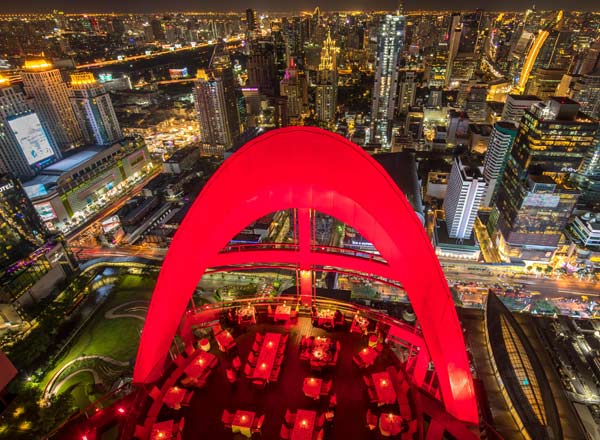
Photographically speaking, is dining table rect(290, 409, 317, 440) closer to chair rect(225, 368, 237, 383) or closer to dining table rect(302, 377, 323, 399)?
dining table rect(302, 377, 323, 399)

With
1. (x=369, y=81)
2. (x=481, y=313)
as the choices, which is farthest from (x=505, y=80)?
(x=481, y=313)

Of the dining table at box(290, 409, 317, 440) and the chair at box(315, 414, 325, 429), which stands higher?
the dining table at box(290, 409, 317, 440)

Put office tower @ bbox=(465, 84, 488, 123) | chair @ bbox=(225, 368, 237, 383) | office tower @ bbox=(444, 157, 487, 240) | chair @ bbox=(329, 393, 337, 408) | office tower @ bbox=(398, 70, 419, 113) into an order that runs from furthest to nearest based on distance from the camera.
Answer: office tower @ bbox=(398, 70, 419, 113), office tower @ bbox=(465, 84, 488, 123), office tower @ bbox=(444, 157, 487, 240), chair @ bbox=(225, 368, 237, 383), chair @ bbox=(329, 393, 337, 408)

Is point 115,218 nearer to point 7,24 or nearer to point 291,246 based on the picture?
point 291,246

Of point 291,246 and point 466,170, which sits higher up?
point 291,246

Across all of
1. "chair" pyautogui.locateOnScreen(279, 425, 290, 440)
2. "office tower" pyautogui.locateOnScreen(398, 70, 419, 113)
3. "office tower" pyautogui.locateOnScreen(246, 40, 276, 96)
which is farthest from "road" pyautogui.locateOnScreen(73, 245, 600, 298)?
"office tower" pyautogui.locateOnScreen(246, 40, 276, 96)

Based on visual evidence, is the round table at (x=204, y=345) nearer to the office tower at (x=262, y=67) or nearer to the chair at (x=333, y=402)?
the chair at (x=333, y=402)

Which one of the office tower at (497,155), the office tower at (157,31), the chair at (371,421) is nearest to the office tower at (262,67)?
the office tower at (497,155)
